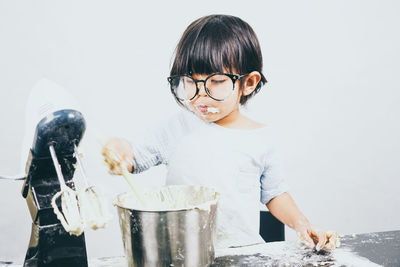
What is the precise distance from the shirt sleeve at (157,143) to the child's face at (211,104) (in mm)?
106

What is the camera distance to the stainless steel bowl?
25.9 inches

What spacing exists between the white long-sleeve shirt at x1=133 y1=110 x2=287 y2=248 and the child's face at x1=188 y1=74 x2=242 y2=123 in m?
0.07

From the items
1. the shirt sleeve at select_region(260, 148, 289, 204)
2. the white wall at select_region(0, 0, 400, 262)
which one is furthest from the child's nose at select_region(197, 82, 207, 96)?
the white wall at select_region(0, 0, 400, 262)

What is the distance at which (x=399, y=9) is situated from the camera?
2.20 metres

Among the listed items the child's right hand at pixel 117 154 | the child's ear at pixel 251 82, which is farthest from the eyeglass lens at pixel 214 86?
the child's right hand at pixel 117 154

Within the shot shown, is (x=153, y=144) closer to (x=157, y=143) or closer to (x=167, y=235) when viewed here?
(x=157, y=143)

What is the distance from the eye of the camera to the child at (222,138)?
3.69 ft

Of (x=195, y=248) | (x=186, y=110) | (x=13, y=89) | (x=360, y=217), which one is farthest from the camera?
(x=360, y=217)

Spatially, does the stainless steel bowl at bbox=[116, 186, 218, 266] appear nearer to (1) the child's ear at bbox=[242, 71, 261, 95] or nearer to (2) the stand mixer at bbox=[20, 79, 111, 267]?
(2) the stand mixer at bbox=[20, 79, 111, 267]

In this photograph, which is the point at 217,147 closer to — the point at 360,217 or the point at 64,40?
the point at 64,40

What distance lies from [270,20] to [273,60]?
223mm

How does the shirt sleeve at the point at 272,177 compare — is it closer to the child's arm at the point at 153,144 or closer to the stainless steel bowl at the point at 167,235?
the child's arm at the point at 153,144

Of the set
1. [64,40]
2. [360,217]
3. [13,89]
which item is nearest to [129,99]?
[64,40]

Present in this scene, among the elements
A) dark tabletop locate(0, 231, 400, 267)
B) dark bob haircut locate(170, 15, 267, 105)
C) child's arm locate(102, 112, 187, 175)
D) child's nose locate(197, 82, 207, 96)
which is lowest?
dark tabletop locate(0, 231, 400, 267)
